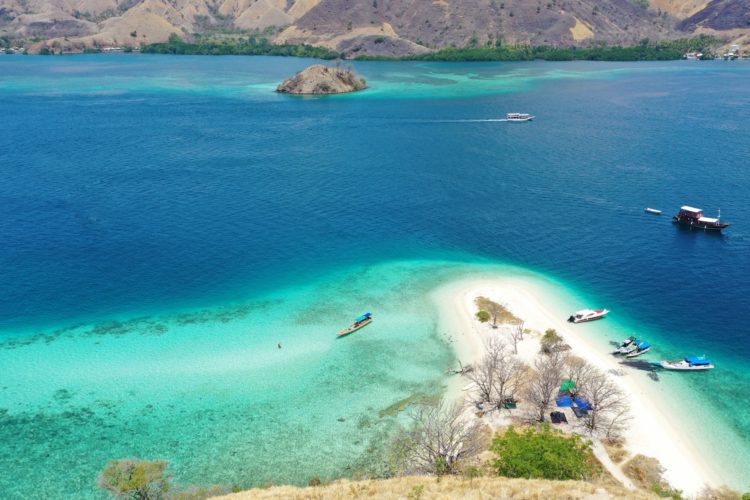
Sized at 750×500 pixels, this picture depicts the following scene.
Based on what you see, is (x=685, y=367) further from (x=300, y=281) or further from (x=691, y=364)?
(x=300, y=281)

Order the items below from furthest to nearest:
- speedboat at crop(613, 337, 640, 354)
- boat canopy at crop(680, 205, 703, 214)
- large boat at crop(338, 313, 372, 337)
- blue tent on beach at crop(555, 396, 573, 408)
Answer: boat canopy at crop(680, 205, 703, 214) → large boat at crop(338, 313, 372, 337) → speedboat at crop(613, 337, 640, 354) → blue tent on beach at crop(555, 396, 573, 408)

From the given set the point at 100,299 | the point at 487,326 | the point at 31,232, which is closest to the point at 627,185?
the point at 487,326

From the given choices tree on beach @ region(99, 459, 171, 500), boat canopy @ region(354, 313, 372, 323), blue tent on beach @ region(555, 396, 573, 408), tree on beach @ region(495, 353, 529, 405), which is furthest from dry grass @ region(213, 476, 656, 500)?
boat canopy @ region(354, 313, 372, 323)

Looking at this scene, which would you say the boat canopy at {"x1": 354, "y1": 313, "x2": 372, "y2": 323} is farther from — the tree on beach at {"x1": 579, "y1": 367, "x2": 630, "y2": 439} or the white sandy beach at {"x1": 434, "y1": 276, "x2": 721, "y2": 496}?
the tree on beach at {"x1": 579, "y1": 367, "x2": 630, "y2": 439}

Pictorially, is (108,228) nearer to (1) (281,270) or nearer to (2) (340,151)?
(1) (281,270)

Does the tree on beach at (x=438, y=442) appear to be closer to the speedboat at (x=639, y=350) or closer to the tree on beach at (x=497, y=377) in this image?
the tree on beach at (x=497, y=377)
